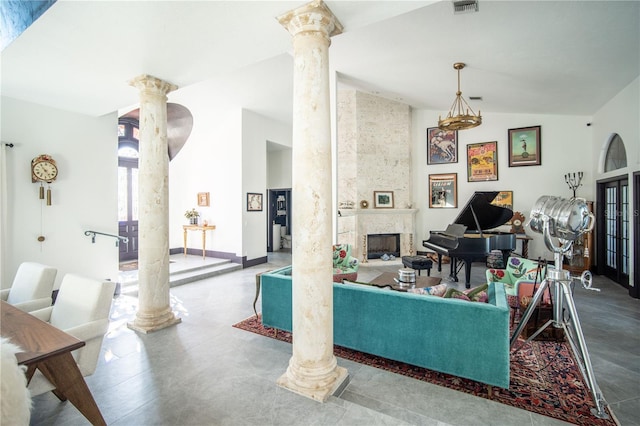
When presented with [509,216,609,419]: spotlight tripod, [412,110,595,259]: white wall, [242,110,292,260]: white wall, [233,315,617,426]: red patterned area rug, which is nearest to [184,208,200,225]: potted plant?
[242,110,292,260]: white wall

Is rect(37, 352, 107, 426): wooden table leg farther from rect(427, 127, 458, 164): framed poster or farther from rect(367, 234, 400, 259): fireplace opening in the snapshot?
rect(427, 127, 458, 164): framed poster

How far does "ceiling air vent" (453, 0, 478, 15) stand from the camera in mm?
3414

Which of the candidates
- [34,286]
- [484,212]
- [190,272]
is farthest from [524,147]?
[34,286]

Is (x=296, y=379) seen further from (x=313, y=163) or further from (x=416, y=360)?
(x=313, y=163)

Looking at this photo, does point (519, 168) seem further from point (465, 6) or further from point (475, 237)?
point (465, 6)

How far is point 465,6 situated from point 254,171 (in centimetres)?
548

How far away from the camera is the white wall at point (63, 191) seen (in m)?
4.04

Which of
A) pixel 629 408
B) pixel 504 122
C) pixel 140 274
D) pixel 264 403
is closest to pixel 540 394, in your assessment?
pixel 629 408

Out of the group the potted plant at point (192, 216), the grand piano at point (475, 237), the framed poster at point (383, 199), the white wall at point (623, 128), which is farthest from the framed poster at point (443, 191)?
the potted plant at point (192, 216)

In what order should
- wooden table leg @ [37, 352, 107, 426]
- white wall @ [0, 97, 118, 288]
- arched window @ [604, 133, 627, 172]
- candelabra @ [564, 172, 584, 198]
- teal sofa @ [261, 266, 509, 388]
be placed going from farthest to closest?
1. candelabra @ [564, 172, 584, 198]
2. arched window @ [604, 133, 627, 172]
3. white wall @ [0, 97, 118, 288]
4. teal sofa @ [261, 266, 509, 388]
5. wooden table leg @ [37, 352, 107, 426]

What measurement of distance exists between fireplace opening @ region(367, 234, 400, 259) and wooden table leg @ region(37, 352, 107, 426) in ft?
22.1

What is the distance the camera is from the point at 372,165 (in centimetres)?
790

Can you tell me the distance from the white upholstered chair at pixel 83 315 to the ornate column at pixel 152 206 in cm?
117

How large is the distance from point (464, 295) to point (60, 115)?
5.76 meters
